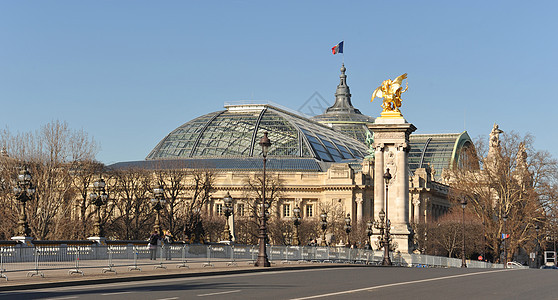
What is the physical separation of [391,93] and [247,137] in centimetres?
8273

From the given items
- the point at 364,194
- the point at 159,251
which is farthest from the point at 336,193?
the point at 159,251

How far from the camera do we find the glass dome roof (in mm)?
153500

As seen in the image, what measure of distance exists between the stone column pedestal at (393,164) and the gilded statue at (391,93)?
7.73 ft

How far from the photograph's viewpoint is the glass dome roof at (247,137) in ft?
A: 504

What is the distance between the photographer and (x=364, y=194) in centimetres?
13675

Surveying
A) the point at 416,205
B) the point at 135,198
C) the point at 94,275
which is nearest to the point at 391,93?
the point at 135,198

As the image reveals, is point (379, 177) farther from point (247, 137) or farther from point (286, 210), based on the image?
point (247, 137)

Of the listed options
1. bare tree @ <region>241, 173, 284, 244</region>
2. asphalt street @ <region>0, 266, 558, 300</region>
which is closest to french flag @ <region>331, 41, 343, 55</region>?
bare tree @ <region>241, 173, 284, 244</region>

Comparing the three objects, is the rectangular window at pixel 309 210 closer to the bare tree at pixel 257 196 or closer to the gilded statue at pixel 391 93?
the bare tree at pixel 257 196

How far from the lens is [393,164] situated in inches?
2810

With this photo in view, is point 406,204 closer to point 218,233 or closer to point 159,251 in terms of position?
point 159,251

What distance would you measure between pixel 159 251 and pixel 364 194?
9707 cm

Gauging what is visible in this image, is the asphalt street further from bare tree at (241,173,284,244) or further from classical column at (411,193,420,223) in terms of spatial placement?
classical column at (411,193,420,223)

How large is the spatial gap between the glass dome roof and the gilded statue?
7666cm
